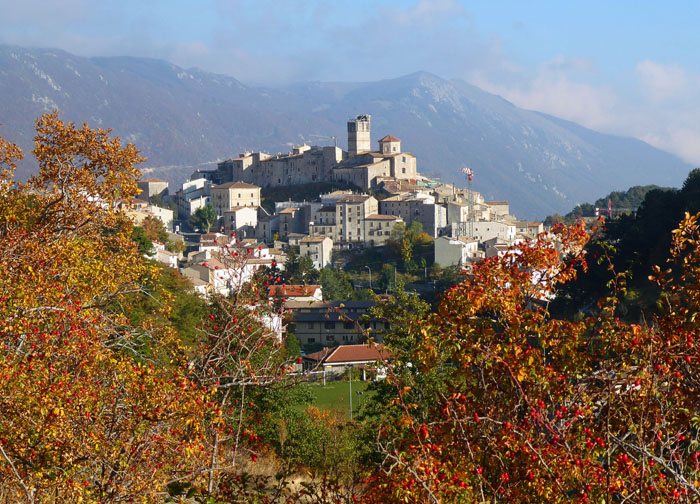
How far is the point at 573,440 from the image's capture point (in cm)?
733

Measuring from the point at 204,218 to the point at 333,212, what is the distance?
15.9 m

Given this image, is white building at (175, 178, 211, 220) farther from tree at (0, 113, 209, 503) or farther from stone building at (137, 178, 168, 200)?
tree at (0, 113, 209, 503)

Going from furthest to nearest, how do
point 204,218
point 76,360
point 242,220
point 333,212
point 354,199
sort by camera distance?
point 204,218, point 242,220, point 333,212, point 354,199, point 76,360

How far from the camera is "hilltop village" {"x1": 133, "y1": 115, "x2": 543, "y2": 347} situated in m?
80.0

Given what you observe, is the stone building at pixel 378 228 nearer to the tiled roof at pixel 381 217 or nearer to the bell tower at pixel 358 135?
the tiled roof at pixel 381 217

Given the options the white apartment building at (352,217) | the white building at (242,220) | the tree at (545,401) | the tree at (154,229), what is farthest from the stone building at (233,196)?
the tree at (545,401)

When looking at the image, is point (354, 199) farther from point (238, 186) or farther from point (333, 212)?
point (238, 186)

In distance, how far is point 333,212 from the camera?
84188 millimetres

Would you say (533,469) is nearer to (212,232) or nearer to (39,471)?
(39,471)

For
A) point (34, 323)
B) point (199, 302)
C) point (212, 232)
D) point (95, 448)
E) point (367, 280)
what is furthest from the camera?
point (212, 232)

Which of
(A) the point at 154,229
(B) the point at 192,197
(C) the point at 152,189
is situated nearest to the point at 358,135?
(B) the point at 192,197

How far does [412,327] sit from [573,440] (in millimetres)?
1564

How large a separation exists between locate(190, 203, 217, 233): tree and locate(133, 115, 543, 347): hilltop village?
103 millimetres

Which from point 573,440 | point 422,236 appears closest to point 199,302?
A: point 573,440
